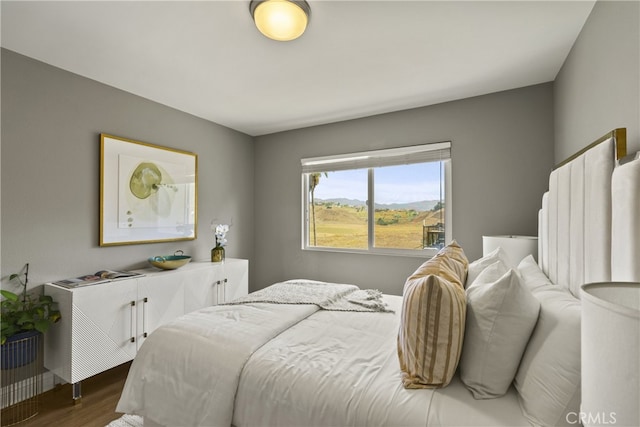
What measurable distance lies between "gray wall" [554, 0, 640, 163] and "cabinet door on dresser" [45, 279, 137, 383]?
10.8ft

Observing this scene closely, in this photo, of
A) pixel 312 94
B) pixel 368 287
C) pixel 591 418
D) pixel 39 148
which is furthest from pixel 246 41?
pixel 368 287

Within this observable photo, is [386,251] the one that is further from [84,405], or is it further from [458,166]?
[84,405]

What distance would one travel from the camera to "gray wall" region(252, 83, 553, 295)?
284 centimetres

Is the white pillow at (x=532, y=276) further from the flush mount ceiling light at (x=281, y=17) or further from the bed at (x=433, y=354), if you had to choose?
the flush mount ceiling light at (x=281, y=17)

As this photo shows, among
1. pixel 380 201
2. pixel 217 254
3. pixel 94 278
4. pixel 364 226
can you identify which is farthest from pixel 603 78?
pixel 94 278

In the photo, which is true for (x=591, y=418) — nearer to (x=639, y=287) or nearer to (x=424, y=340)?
(x=639, y=287)

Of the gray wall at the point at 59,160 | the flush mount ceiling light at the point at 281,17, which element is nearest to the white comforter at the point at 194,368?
the gray wall at the point at 59,160

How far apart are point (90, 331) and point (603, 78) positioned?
3658 mm

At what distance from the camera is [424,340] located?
1.20 m

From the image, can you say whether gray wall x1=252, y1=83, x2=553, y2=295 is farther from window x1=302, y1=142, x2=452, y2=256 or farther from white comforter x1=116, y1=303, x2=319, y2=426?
white comforter x1=116, y1=303, x2=319, y2=426

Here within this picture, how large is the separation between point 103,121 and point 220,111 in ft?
3.78

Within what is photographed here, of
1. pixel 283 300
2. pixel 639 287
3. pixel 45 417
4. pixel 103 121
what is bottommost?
pixel 45 417

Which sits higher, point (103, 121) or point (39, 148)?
point (103, 121)

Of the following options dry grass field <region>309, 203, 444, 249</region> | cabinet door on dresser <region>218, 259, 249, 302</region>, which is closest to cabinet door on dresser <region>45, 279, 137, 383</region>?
cabinet door on dresser <region>218, 259, 249, 302</region>
